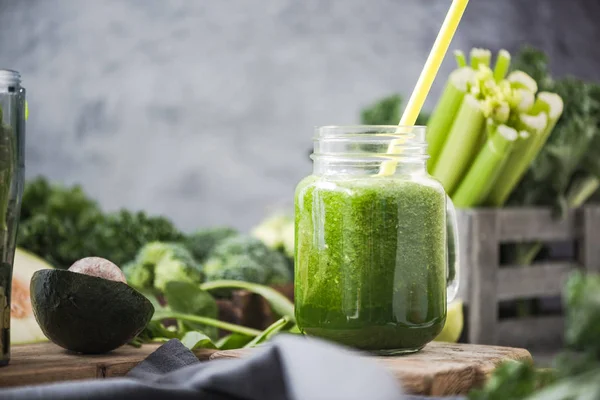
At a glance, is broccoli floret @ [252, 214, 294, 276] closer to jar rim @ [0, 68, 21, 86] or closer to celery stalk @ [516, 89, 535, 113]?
celery stalk @ [516, 89, 535, 113]

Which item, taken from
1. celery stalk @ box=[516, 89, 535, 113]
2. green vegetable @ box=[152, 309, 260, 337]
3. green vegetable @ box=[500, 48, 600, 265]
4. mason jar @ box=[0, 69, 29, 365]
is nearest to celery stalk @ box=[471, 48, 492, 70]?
celery stalk @ box=[516, 89, 535, 113]

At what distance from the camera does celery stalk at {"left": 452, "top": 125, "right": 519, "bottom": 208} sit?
1702 millimetres

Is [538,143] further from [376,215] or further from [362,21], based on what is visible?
[362,21]

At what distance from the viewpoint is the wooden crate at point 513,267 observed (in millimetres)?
1816

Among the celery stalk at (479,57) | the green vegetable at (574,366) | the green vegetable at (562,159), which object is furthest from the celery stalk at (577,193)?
the green vegetable at (574,366)

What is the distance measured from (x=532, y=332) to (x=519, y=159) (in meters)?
0.45

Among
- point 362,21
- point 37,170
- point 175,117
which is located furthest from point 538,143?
point 37,170

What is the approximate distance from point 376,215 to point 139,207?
242cm

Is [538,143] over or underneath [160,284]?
over

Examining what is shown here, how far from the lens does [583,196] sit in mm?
2105

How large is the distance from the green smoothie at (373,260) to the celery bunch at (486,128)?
679 millimetres

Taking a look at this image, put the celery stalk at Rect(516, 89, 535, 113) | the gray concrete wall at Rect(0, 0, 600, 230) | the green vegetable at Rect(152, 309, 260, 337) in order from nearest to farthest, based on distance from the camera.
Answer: the green vegetable at Rect(152, 309, 260, 337), the celery stalk at Rect(516, 89, 535, 113), the gray concrete wall at Rect(0, 0, 600, 230)

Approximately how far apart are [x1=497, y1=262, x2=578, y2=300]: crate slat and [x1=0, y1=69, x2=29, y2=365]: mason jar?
1158 millimetres

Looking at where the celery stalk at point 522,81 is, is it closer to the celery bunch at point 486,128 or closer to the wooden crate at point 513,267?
the celery bunch at point 486,128
